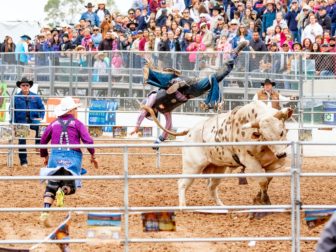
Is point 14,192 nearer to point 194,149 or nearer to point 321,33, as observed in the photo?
point 194,149

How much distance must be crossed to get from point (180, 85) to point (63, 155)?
3.94 meters

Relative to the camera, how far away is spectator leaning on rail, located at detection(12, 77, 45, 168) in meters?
17.9

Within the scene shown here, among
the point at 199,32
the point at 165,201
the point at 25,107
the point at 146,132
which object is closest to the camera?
the point at 165,201

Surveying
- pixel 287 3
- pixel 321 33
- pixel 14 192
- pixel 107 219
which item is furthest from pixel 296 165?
pixel 287 3

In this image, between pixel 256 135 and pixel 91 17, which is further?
pixel 91 17

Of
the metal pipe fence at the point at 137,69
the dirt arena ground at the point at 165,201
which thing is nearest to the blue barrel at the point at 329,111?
the metal pipe fence at the point at 137,69

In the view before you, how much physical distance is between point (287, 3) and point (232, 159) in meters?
12.2

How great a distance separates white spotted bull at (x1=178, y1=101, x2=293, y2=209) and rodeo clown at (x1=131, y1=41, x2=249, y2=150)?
3.35ft

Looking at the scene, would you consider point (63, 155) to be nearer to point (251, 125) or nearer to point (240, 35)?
point (251, 125)

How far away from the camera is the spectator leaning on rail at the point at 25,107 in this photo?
58.7 feet

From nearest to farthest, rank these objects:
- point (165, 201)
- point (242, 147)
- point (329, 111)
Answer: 1. point (242, 147)
2. point (165, 201)
3. point (329, 111)

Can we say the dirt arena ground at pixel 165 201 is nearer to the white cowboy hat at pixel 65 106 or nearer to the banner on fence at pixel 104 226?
the banner on fence at pixel 104 226

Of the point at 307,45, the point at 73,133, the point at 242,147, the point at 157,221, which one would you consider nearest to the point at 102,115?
the point at 307,45

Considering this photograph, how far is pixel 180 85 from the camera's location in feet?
48.2
